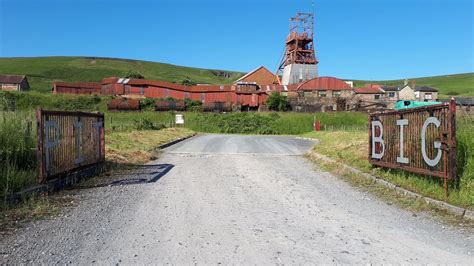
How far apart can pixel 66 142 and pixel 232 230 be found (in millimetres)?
5450

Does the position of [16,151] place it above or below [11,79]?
below

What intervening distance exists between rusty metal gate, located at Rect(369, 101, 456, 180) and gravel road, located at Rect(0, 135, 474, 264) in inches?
45.5

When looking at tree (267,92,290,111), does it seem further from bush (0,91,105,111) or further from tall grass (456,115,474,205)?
tall grass (456,115,474,205)

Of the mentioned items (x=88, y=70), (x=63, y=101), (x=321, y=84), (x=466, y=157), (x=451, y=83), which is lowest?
(x=466, y=157)

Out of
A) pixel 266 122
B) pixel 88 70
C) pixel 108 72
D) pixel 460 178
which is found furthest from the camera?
pixel 108 72

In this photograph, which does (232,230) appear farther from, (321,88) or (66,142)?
(321,88)

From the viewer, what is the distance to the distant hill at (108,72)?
127m

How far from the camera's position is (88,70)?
465 ft

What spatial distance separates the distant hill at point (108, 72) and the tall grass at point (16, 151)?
9987cm

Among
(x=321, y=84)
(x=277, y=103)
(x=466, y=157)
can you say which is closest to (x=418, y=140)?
(x=466, y=157)

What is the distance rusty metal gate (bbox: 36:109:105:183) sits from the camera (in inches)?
332

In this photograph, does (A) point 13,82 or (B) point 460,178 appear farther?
(A) point 13,82

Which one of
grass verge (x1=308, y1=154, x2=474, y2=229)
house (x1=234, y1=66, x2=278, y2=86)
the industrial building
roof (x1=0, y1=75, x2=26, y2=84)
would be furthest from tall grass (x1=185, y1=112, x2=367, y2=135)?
roof (x1=0, y1=75, x2=26, y2=84)

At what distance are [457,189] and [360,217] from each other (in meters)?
2.12
